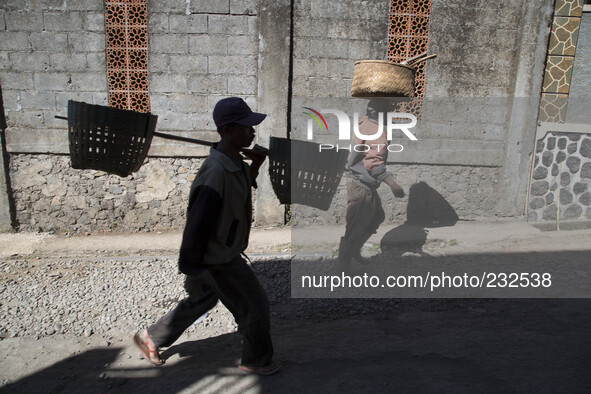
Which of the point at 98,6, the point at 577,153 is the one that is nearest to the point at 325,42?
the point at 98,6

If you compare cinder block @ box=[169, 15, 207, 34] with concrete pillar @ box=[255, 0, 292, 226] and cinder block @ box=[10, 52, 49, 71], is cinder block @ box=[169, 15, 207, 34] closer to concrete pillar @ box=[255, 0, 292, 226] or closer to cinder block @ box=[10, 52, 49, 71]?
concrete pillar @ box=[255, 0, 292, 226]

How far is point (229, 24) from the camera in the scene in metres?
5.85

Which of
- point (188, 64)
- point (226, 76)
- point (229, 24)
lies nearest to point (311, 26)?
point (229, 24)

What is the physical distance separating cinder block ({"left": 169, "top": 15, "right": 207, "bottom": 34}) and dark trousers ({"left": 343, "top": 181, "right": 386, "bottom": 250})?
3.21 m

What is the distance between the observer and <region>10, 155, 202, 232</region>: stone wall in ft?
19.8

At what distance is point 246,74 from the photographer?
19.7ft

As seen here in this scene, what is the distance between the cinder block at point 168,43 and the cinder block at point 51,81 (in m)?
1.31

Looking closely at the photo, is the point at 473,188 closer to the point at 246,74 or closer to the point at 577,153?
the point at 577,153

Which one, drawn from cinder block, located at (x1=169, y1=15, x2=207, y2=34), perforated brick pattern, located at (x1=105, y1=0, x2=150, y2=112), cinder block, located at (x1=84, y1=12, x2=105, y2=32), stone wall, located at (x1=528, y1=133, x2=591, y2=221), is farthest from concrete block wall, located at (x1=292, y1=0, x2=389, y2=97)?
stone wall, located at (x1=528, y1=133, x2=591, y2=221)

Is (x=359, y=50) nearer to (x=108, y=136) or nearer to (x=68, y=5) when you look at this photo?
(x=68, y=5)

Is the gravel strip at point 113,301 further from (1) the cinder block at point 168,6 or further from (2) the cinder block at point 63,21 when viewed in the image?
(1) the cinder block at point 168,6

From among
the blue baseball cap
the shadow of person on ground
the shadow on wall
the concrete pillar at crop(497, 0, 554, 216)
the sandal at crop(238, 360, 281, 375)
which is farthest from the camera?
the shadow on wall

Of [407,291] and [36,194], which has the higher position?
[36,194]

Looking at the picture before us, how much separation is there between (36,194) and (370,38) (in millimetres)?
5401
